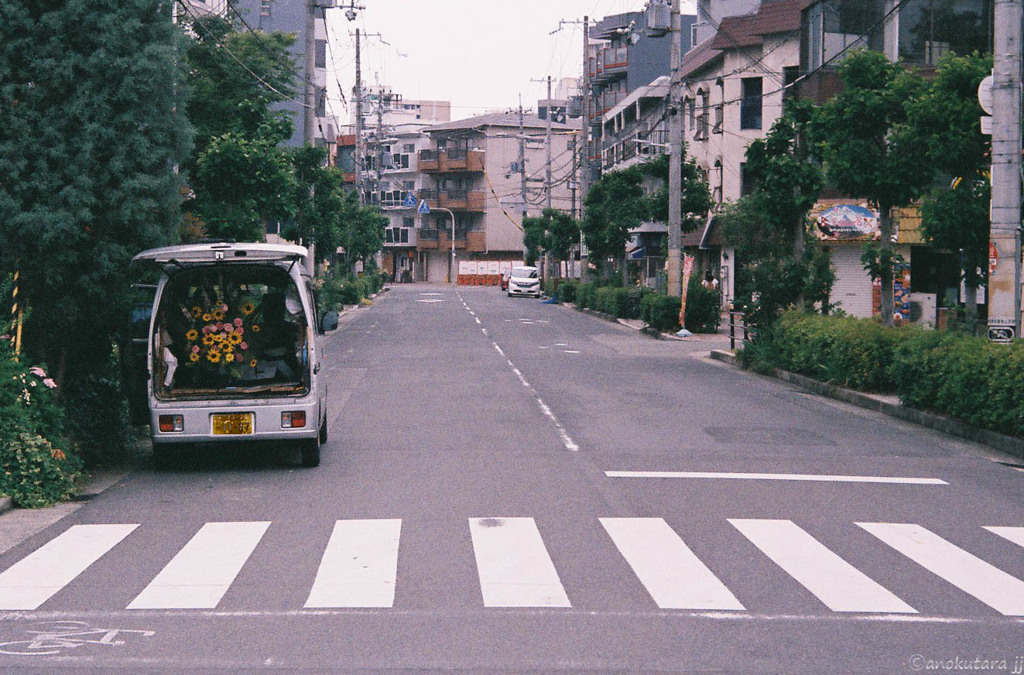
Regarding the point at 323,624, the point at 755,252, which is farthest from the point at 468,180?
the point at 323,624

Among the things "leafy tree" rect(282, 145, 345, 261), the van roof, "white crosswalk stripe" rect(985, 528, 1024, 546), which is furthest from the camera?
"leafy tree" rect(282, 145, 345, 261)

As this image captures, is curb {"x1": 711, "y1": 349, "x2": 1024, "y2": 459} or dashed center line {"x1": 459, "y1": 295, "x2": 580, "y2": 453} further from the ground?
dashed center line {"x1": 459, "y1": 295, "x2": 580, "y2": 453}

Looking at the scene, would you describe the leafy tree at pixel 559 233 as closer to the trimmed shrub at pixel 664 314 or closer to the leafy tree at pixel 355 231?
the leafy tree at pixel 355 231

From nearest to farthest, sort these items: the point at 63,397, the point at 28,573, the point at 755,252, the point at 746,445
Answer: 1. the point at 28,573
2. the point at 63,397
3. the point at 746,445
4. the point at 755,252

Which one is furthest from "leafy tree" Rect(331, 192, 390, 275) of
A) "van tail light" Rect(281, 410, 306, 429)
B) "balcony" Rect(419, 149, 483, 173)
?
"van tail light" Rect(281, 410, 306, 429)

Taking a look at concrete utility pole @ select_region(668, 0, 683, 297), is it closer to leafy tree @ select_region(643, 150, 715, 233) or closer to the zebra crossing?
leafy tree @ select_region(643, 150, 715, 233)

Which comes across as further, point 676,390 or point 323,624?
point 676,390

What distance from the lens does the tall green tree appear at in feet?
36.8

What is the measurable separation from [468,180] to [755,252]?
269ft

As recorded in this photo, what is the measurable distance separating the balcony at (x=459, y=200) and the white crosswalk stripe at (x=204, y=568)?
96581mm

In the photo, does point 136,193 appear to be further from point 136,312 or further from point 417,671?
point 417,671

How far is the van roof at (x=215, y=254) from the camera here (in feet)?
36.6

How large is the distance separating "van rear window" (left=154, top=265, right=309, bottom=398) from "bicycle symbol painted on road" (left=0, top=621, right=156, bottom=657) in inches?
208

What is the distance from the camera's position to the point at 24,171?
1120cm
